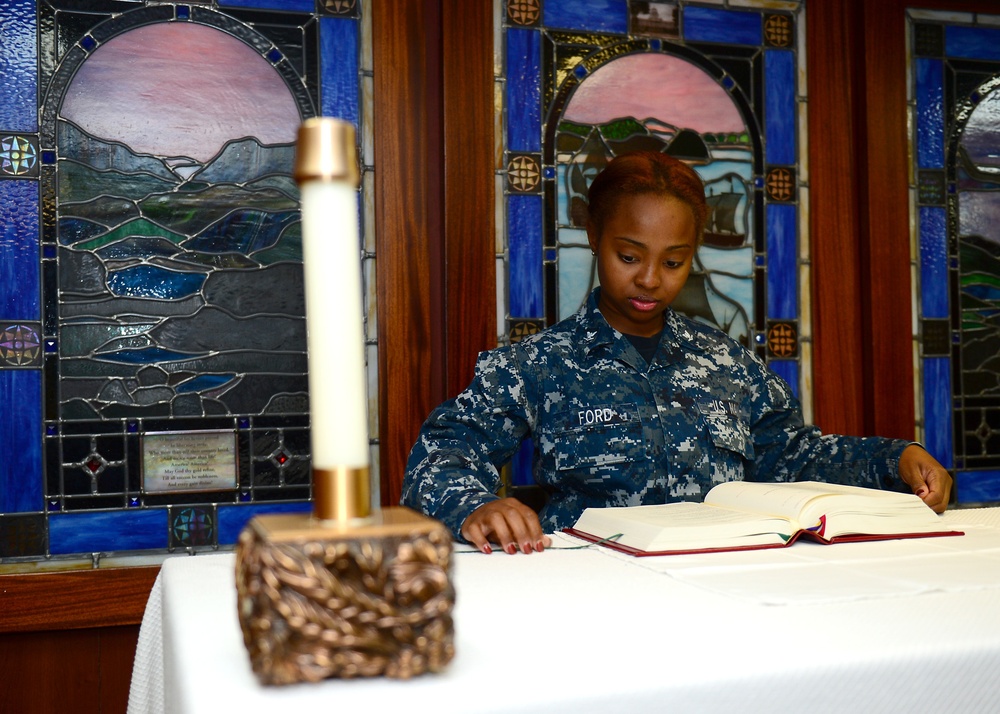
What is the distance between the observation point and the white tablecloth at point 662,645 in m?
0.67

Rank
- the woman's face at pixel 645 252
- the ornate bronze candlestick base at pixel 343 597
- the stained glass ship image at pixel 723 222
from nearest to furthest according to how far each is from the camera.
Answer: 1. the ornate bronze candlestick base at pixel 343 597
2. the woman's face at pixel 645 252
3. the stained glass ship image at pixel 723 222

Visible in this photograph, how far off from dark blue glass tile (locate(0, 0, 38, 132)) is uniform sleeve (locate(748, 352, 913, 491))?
1.86 meters

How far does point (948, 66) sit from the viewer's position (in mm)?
2859

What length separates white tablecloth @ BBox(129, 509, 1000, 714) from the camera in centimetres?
67

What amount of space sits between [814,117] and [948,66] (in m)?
A: 0.48

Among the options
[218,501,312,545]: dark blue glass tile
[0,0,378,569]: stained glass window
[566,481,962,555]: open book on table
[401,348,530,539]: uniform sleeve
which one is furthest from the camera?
[218,501,312,545]: dark blue glass tile

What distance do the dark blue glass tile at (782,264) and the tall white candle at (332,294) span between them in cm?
224

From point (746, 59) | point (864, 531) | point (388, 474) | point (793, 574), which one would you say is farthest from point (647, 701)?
point (746, 59)

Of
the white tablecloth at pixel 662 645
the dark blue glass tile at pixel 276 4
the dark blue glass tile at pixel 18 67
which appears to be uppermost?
the dark blue glass tile at pixel 276 4

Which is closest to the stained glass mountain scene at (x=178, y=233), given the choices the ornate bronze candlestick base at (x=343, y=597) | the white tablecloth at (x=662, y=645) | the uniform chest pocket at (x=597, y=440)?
the uniform chest pocket at (x=597, y=440)

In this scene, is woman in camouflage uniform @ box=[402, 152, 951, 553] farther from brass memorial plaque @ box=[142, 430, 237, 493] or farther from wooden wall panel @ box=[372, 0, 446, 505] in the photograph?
brass memorial plaque @ box=[142, 430, 237, 493]

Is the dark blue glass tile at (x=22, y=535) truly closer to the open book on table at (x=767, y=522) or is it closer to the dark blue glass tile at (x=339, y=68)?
the dark blue glass tile at (x=339, y=68)

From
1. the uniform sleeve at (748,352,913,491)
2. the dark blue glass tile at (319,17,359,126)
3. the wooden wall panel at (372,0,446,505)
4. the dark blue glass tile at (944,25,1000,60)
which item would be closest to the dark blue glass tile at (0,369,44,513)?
the wooden wall panel at (372,0,446,505)

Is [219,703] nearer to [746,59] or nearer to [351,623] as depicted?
[351,623]
